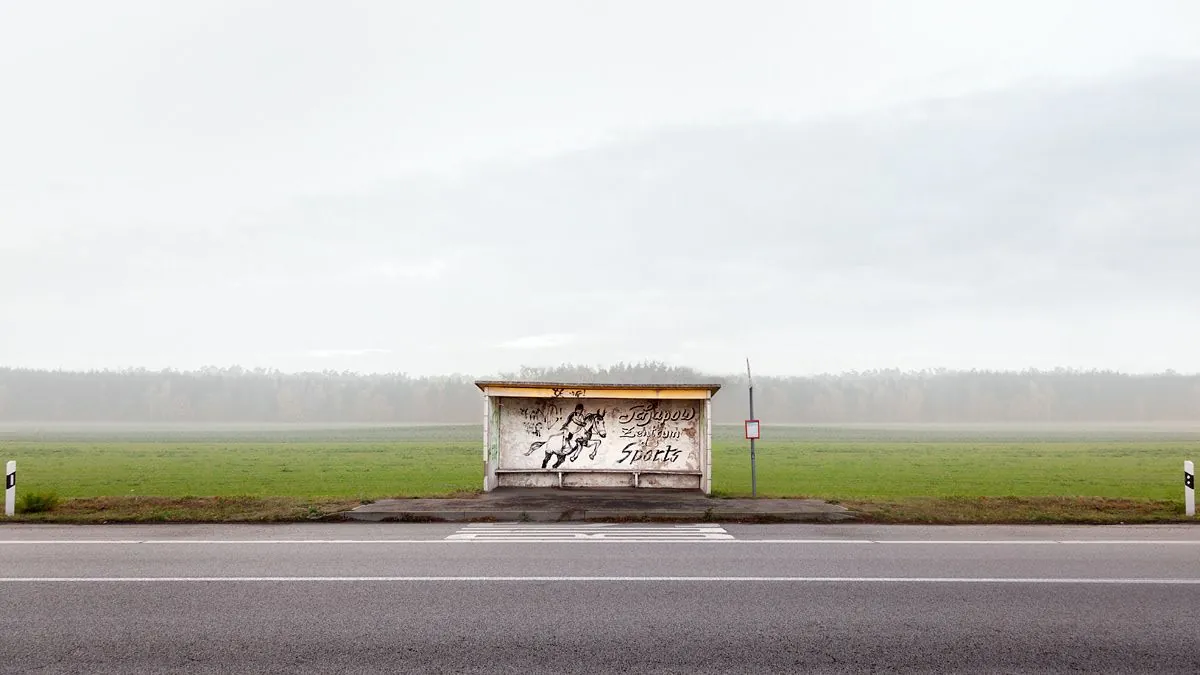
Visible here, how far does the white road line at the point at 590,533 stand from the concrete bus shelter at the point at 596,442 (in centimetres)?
475

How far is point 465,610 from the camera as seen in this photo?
6648 mm

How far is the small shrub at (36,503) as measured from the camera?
1391 cm

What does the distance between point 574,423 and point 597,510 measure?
413 centimetres

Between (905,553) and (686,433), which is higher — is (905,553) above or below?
below

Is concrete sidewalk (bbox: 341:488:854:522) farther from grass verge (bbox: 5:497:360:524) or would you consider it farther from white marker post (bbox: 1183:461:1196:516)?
white marker post (bbox: 1183:461:1196:516)

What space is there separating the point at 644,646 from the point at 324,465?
32.3 m

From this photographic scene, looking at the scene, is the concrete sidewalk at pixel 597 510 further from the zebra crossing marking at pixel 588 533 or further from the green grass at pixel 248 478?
the green grass at pixel 248 478

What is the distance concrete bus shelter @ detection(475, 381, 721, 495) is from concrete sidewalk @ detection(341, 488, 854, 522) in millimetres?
2043

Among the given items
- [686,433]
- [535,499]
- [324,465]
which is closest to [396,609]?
[535,499]

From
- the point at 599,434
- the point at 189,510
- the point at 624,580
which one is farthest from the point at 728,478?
the point at 624,580

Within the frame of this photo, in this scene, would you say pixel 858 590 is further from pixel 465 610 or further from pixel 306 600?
pixel 306 600

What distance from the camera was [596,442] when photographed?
A: 58.3 ft

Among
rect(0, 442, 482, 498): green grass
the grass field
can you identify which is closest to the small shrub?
the grass field

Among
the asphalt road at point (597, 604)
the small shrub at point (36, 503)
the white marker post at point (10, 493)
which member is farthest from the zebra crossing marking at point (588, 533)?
the white marker post at point (10, 493)
